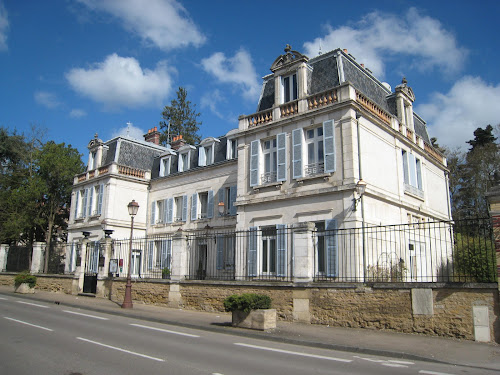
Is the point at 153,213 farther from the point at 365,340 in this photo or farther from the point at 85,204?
the point at 365,340

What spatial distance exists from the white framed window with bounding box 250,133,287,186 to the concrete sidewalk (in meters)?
6.98

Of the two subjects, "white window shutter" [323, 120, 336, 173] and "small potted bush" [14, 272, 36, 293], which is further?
"small potted bush" [14, 272, 36, 293]

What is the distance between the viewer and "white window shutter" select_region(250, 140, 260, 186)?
19.0 meters

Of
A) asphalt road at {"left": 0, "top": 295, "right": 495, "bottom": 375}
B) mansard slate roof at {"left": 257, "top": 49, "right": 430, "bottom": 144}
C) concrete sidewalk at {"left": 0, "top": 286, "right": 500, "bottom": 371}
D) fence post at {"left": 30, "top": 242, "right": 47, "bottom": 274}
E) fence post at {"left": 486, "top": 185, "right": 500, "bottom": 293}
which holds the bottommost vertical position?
concrete sidewalk at {"left": 0, "top": 286, "right": 500, "bottom": 371}

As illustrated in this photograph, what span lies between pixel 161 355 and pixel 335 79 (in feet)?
46.7

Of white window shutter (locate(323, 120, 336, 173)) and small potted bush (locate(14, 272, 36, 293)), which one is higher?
white window shutter (locate(323, 120, 336, 173))

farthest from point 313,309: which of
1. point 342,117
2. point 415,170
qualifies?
point 415,170

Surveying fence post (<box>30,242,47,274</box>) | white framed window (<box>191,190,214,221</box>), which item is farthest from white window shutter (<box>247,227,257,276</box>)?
A: fence post (<box>30,242,47,274</box>)

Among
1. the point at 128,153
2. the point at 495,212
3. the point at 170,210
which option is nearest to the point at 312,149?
the point at 495,212

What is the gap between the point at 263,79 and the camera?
2125 cm

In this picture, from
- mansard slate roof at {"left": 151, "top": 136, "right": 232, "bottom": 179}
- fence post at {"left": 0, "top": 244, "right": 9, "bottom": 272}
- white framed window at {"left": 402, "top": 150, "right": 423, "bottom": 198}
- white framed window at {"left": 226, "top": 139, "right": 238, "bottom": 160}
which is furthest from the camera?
fence post at {"left": 0, "top": 244, "right": 9, "bottom": 272}

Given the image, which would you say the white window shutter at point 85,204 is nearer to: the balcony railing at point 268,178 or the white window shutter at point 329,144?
the balcony railing at point 268,178

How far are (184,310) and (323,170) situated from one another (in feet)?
25.7

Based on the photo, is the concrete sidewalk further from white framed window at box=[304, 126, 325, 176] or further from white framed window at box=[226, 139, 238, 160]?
white framed window at box=[226, 139, 238, 160]
